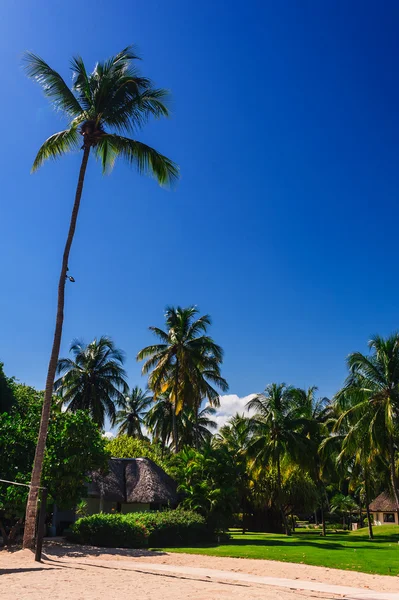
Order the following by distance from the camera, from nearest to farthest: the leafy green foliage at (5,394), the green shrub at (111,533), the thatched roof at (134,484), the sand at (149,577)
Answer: the sand at (149,577), the green shrub at (111,533), the leafy green foliage at (5,394), the thatched roof at (134,484)

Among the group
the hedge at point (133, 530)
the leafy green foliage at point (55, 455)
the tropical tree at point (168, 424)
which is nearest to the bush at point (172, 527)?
the hedge at point (133, 530)

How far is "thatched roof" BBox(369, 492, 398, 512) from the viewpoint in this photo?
4922 cm

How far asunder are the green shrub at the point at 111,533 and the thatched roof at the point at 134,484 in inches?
259

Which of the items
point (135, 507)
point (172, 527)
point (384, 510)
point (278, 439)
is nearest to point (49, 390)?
point (172, 527)

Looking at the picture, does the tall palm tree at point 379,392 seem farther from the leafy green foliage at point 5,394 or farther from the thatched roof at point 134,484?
the leafy green foliage at point 5,394

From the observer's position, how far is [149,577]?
11.5 m

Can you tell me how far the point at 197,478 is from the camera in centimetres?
2680

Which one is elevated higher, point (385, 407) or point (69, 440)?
point (385, 407)

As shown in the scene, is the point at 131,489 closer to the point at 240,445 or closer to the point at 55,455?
the point at 55,455

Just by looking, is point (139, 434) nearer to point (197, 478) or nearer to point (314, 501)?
point (314, 501)

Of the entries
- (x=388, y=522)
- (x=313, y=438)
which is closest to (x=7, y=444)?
(x=313, y=438)

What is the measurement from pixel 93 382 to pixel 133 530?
20818 mm

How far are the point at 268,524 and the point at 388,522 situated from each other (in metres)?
17.3

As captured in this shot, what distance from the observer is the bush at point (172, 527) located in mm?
19939
